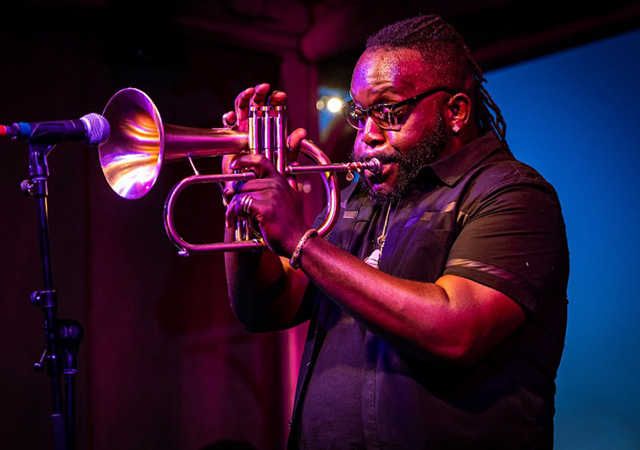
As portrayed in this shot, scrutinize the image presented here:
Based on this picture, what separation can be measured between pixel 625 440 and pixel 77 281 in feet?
9.17

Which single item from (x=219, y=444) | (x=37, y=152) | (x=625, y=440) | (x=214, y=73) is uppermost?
(x=214, y=73)

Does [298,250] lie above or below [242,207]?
below

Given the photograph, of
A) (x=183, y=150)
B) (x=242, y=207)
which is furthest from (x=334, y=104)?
(x=242, y=207)

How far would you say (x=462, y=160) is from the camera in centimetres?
221

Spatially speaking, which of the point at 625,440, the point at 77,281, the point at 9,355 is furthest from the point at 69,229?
the point at 625,440

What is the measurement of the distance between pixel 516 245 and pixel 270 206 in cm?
68

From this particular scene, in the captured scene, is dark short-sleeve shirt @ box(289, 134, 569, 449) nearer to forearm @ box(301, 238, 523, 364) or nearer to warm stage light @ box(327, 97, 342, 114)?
forearm @ box(301, 238, 523, 364)

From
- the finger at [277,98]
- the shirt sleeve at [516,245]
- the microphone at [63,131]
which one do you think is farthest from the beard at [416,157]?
the microphone at [63,131]

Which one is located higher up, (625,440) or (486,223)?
(486,223)

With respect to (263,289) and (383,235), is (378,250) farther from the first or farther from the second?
(263,289)

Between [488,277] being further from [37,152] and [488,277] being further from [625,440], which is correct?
[625,440]

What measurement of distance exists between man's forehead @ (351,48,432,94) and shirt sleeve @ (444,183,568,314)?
507 mm

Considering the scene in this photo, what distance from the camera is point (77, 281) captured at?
3650 millimetres

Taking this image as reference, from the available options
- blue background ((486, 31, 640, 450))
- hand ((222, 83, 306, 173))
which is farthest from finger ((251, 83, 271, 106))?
blue background ((486, 31, 640, 450))
